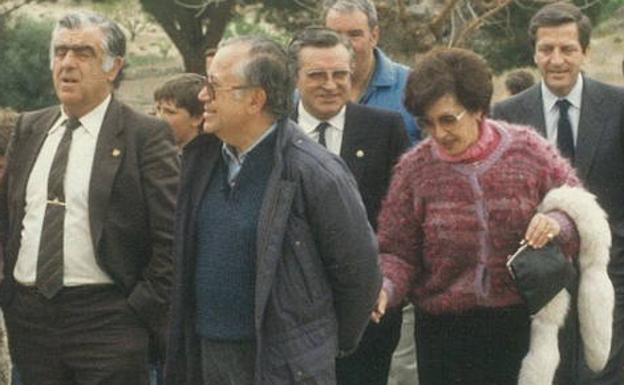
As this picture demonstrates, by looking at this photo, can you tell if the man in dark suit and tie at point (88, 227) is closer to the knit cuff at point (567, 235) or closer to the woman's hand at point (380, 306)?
the woman's hand at point (380, 306)

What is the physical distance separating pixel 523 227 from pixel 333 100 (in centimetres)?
116

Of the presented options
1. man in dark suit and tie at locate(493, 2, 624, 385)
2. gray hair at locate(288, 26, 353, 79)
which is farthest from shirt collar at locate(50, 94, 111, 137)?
man in dark suit and tie at locate(493, 2, 624, 385)

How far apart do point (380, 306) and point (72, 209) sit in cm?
131

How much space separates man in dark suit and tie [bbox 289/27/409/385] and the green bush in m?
18.6

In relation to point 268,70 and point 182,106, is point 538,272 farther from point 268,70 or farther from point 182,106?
point 182,106

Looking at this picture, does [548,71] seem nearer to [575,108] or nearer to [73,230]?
[575,108]

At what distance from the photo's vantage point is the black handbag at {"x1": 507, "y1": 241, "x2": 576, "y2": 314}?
4.73 metres

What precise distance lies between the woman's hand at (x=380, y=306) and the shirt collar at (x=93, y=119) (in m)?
1.37

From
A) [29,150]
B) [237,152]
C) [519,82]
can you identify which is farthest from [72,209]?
[519,82]

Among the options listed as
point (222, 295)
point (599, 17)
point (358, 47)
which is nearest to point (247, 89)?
point (222, 295)

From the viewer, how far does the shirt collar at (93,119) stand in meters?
5.33

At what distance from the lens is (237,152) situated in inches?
177

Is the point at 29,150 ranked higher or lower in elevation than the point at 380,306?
higher

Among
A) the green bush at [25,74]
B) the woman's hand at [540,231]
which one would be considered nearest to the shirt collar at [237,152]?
the woman's hand at [540,231]
